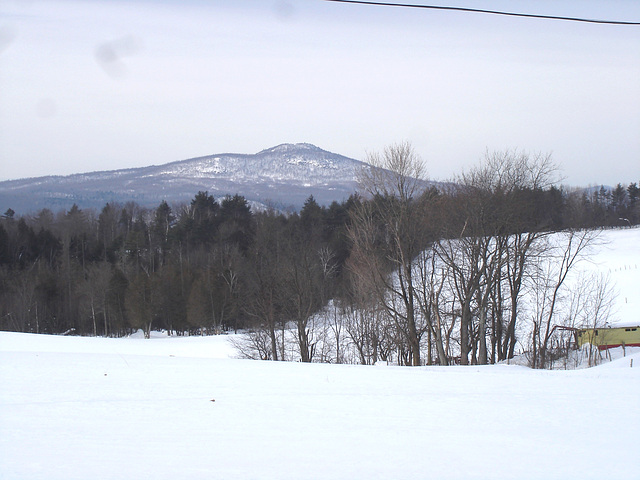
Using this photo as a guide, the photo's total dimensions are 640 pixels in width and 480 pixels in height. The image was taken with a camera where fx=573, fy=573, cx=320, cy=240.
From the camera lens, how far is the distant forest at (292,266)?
101ft

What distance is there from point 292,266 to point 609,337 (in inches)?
848

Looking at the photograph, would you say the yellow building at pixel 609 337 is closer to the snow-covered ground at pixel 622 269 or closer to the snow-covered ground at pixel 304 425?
the snow-covered ground at pixel 622 269

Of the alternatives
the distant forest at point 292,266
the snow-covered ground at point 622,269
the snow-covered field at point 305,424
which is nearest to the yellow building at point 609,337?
the snow-covered ground at point 622,269

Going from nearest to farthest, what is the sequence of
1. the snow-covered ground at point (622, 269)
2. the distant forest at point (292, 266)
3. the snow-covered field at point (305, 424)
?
the snow-covered field at point (305, 424), the distant forest at point (292, 266), the snow-covered ground at point (622, 269)

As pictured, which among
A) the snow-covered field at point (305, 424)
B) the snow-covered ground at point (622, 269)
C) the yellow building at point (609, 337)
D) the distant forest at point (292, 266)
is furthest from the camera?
the snow-covered ground at point (622, 269)

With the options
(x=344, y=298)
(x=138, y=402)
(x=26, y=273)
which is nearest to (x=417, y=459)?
(x=138, y=402)

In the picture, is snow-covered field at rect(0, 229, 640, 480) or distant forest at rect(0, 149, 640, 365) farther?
distant forest at rect(0, 149, 640, 365)

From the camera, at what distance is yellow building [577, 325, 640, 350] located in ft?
111

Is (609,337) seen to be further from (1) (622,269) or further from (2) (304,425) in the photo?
(2) (304,425)

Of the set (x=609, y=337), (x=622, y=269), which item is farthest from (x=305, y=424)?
(x=622, y=269)

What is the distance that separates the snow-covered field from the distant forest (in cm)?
1517

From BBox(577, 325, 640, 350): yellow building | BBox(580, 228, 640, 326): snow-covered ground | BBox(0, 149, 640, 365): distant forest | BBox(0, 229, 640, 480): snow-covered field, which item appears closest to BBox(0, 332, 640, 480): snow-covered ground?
BBox(0, 229, 640, 480): snow-covered field

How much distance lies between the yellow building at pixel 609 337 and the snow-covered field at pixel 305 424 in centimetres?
1972

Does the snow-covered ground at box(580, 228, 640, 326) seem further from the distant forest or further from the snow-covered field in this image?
the snow-covered field
